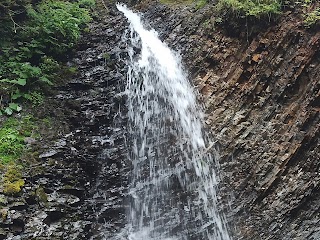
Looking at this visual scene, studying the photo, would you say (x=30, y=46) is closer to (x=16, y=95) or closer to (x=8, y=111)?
(x=16, y=95)

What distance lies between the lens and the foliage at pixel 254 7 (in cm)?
872

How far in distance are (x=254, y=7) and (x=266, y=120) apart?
308cm

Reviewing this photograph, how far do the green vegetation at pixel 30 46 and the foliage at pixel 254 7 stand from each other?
4437mm

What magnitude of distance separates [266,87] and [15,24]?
20.9 feet

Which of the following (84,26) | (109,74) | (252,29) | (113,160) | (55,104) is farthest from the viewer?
(84,26)

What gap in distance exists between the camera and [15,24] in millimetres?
9023

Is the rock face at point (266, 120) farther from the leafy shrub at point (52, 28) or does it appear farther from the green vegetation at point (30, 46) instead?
the green vegetation at point (30, 46)

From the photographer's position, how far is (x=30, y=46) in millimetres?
9125

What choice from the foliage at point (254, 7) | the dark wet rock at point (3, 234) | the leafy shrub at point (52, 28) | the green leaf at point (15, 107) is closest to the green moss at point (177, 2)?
the foliage at point (254, 7)

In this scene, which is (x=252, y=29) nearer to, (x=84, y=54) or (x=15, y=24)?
(x=84, y=54)

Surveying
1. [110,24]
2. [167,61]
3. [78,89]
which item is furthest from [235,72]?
[110,24]

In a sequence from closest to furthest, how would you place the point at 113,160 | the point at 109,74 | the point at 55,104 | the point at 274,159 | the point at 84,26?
1. the point at 274,159
2. the point at 113,160
3. the point at 55,104
4. the point at 109,74
5. the point at 84,26

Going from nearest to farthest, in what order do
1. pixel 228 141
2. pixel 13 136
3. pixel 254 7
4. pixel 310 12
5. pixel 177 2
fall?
1. pixel 13 136
2. pixel 228 141
3. pixel 310 12
4. pixel 254 7
5. pixel 177 2

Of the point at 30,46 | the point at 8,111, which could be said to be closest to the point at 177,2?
the point at 30,46
